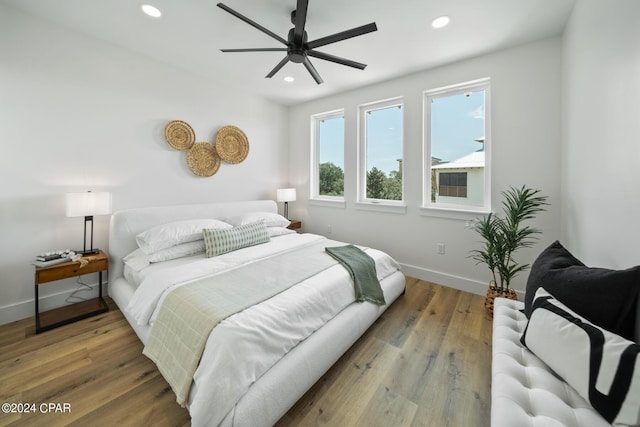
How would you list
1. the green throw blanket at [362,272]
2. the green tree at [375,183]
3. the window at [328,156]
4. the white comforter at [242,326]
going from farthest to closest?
the window at [328,156], the green tree at [375,183], the green throw blanket at [362,272], the white comforter at [242,326]

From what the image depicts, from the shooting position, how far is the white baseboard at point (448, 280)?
285 cm

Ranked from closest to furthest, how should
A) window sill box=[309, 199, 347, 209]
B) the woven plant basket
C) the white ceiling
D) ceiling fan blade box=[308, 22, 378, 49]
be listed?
ceiling fan blade box=[308, 22, 378, 49] → the white ceiling → the woven plant basket → window sill box=[309, 199, 347, 209]

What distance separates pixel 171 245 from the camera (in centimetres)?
245

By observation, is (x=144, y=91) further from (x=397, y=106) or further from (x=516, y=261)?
(x=516, y=261)

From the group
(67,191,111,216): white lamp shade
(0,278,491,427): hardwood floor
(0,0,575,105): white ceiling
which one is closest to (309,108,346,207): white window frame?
(0,0,575,105): white ceiling

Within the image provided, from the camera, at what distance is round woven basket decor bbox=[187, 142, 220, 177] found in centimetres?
329

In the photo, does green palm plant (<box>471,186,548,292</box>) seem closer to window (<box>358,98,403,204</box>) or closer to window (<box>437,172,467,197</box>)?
window (<box>437,172,467,197</box>)

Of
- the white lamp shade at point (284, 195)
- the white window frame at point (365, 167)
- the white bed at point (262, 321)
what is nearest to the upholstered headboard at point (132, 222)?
the white bed at point (262, 321)

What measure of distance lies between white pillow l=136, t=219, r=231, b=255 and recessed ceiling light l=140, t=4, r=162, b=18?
1861 millimetres

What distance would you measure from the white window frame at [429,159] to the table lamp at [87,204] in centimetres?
344

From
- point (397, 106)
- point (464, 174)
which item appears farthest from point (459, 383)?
point (397, 106)

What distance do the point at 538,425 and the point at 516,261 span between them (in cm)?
226

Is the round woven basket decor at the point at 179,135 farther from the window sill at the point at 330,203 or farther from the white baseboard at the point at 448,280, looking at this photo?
the white baseboard at the point at 448,280

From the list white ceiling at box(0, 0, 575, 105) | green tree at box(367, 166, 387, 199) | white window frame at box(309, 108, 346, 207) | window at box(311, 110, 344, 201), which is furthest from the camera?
white window frame at box(309, 108, 346, 207)
